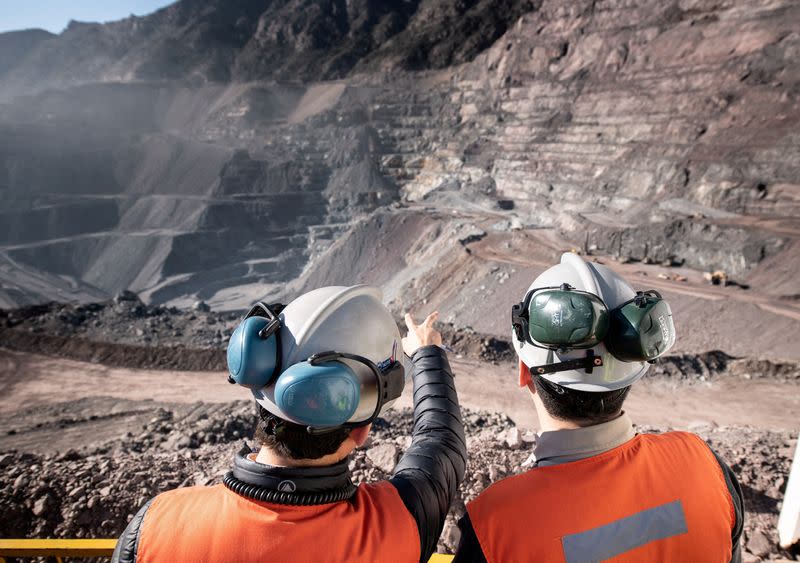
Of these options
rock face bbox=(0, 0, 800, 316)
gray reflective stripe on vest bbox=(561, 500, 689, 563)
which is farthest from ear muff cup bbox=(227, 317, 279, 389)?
rock face bbox=(0, 0, 800, 316)

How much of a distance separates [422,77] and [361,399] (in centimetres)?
4768

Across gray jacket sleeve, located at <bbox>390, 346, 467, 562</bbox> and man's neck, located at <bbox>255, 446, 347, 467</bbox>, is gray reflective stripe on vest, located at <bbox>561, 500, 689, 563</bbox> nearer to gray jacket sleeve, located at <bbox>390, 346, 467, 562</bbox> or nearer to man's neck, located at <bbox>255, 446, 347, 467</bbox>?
gray jacket sleeve, located at <bbox>390, 346, 467, 562</bbox>

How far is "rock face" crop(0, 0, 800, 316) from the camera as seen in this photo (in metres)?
22.5

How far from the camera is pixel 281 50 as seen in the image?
63781mm

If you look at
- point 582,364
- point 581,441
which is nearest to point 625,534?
point 581,441

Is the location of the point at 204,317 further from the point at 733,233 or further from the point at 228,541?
the point at 733,233

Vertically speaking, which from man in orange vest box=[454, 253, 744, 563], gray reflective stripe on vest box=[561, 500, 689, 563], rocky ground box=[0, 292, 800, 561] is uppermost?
man in orange vest box=[454, 253, 744, 563]

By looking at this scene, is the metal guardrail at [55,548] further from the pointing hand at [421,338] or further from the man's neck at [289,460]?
the pointing hand at [421,338]

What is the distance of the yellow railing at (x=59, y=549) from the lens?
245 centimetres

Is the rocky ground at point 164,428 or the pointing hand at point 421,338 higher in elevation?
the pointing hand at point 421,338

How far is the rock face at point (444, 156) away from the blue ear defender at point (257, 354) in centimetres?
1866

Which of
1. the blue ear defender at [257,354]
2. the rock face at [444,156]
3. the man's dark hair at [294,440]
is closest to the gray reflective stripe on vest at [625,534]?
the man's dark hair at [294,440]

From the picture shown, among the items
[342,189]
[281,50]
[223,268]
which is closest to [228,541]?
[223,268]

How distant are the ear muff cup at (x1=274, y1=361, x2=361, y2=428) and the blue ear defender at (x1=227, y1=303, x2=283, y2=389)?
0.30 feet
